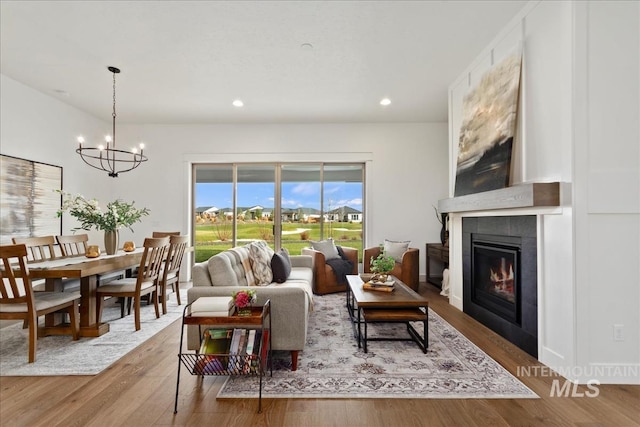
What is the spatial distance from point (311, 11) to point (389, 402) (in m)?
3.16

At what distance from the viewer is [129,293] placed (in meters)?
3.27

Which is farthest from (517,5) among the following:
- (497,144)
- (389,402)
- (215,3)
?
(389,402)

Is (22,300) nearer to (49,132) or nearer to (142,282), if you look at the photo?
(142,282)

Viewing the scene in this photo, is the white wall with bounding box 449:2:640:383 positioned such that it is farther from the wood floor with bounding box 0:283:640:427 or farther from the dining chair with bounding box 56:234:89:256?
the dining chair with bounding box 56:234:89:256

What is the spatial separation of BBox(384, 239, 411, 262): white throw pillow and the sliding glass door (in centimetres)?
81

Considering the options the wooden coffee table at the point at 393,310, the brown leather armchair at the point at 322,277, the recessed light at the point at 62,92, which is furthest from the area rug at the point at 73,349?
the recessed light at the point at 62,92

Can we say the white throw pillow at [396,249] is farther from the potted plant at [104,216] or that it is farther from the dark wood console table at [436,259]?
the potted plant at [104,216]

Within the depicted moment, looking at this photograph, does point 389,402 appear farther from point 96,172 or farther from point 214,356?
point 96,172

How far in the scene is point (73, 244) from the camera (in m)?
4.11

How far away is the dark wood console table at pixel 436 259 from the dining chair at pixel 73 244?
518 centimetres

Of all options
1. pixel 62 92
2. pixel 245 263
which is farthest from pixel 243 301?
pixel 62 92

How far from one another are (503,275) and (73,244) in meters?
5.40

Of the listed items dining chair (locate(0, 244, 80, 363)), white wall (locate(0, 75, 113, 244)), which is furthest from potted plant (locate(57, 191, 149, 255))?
white wall (locate(0, 75, 113, 244))

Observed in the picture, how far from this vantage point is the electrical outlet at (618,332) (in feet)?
7.06
